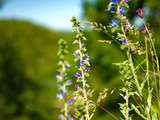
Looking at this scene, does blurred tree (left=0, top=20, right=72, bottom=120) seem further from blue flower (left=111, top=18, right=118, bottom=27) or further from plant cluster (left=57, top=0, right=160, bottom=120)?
blue flower (left=111, top=18, right=118, bottom=27)

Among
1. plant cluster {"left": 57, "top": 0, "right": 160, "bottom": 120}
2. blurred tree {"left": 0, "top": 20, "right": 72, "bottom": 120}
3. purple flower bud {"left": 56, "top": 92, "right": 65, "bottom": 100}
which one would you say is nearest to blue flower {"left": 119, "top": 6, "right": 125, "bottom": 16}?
plant cluster {"left": 57, "top": 0, "right": 160, "bottom": 120}

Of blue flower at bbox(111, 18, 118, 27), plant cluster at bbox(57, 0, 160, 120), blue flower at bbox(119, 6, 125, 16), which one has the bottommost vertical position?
plant cluster at bbox(57, 0, 160, 120)

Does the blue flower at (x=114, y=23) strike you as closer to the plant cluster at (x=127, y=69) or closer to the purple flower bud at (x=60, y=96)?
the plant cluster at (x=127, y=69)

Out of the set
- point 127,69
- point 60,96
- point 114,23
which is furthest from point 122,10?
point 60,96

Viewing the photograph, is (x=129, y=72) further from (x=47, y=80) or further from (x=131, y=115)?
(x=47, y=80)

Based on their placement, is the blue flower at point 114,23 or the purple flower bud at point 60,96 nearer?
the blue flower at point 114,23

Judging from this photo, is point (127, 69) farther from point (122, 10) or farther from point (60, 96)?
point (60, 96)

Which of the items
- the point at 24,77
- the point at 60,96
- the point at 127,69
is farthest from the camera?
the point at 24,77

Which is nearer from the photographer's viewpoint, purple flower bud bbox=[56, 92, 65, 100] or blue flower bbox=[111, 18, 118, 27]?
blue flower bbox=[111, 18, 118, 27]

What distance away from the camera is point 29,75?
7050 centimetres

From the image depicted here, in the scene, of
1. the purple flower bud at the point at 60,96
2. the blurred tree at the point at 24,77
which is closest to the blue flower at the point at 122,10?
the purple flower bud at the point at 60,96

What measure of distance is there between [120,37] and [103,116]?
104 feet

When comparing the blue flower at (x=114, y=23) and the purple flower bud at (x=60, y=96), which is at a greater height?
the blue flower at (x=114, y=23)

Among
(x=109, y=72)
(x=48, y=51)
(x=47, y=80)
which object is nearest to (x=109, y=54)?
(x=109, y=72)
